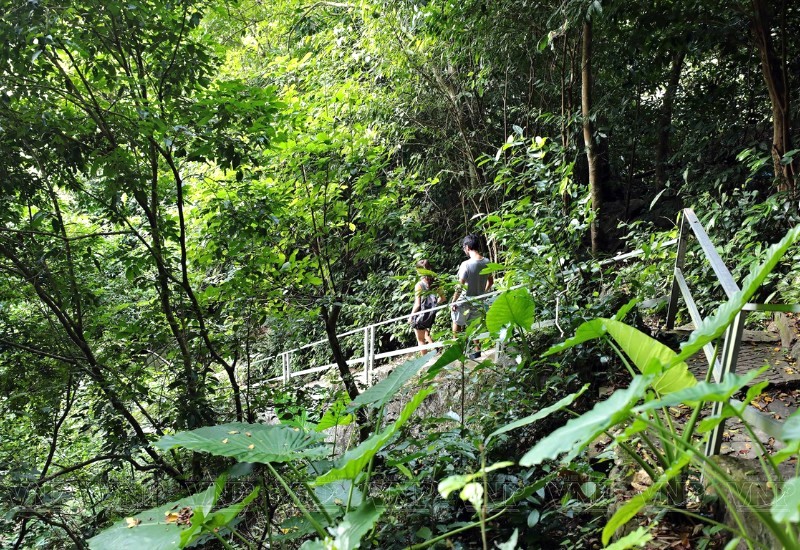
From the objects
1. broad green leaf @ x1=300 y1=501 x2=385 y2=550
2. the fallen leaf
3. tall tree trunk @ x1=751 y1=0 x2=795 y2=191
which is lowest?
broad green leaf @ x1=300 y1=501 x2=385 y2=550

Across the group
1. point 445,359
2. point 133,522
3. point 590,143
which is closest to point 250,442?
point 133,522

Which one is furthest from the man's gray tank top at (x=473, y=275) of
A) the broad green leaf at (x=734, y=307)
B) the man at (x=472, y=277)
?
the broad green leaf at (x=734, y=307)

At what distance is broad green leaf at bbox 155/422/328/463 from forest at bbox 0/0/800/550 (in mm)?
13

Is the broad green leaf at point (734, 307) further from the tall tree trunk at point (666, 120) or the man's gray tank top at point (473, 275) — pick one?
the tall tree trunk at point (666, 120)

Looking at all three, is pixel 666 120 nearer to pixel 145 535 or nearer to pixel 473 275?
pixel 473 275

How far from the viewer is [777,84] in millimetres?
4891

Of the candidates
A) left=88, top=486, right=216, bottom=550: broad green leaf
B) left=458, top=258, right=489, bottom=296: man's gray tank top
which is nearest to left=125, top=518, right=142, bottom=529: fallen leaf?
left=88, top=486, right=216, bottom=550: broad green leaf

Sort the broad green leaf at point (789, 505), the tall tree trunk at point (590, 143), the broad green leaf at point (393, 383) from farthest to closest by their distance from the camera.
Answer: the tall tree trunk at point (590, 143) < the broad green leaf at point (393, 383) < the broad green leaf at point (789, 505)

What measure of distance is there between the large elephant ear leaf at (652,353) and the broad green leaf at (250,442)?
3.79 ft

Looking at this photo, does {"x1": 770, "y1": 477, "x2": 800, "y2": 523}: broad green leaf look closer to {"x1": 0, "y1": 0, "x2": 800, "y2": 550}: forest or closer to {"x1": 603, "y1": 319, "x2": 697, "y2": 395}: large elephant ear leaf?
{"x1": 0, "y1": 0, "x2": 800, "y2": 550}: forest

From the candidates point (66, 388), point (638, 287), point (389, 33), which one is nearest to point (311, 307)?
point (66, 388)

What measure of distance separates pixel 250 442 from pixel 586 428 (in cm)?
148

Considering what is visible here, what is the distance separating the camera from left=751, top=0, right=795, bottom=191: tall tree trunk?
4.78 metres

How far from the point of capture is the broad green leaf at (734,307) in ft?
4.85
